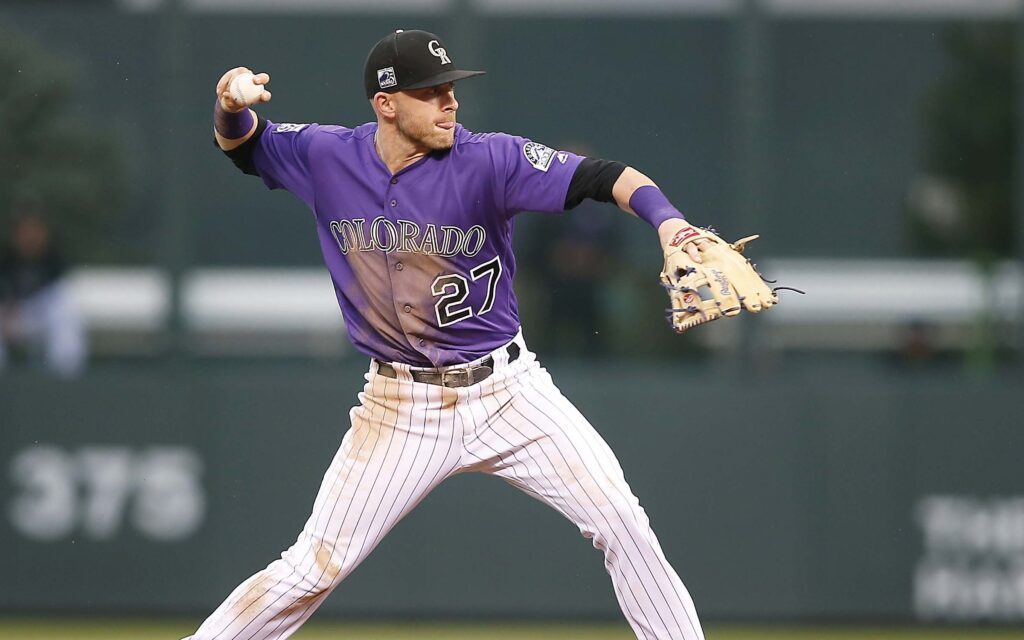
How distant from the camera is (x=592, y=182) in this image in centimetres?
480

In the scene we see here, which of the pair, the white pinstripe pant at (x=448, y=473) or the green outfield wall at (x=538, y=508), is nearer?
the white pinstripe pant at (x=448, y=473)

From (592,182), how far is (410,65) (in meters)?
A: 0.70

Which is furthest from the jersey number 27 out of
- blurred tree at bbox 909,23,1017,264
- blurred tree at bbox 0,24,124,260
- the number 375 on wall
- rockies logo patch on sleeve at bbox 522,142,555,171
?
blurred tree at bbox 909,23,1017,264

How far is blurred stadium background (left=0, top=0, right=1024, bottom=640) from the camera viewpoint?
8.03 metres

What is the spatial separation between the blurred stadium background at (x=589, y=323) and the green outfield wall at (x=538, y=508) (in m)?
0.02

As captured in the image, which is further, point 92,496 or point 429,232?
point 92,496

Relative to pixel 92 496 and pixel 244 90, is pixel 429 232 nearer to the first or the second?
pixel 244 90

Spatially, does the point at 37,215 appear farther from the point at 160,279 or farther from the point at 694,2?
the point at 694,2

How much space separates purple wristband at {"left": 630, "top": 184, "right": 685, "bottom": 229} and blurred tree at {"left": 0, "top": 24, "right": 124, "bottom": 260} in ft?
14.9

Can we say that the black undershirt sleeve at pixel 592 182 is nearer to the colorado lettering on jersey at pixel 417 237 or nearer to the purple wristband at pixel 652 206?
the purple wristband at pixel 652 206

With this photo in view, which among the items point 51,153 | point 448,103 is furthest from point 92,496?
point 448,103

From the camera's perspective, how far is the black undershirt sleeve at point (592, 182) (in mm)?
4785

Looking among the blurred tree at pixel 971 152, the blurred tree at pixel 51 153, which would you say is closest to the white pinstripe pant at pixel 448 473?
the blurred tree at pixel 51 153

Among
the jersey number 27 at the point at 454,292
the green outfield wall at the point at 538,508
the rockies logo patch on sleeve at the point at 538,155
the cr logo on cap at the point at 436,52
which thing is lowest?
the green outfield wall at the point at 538,508
